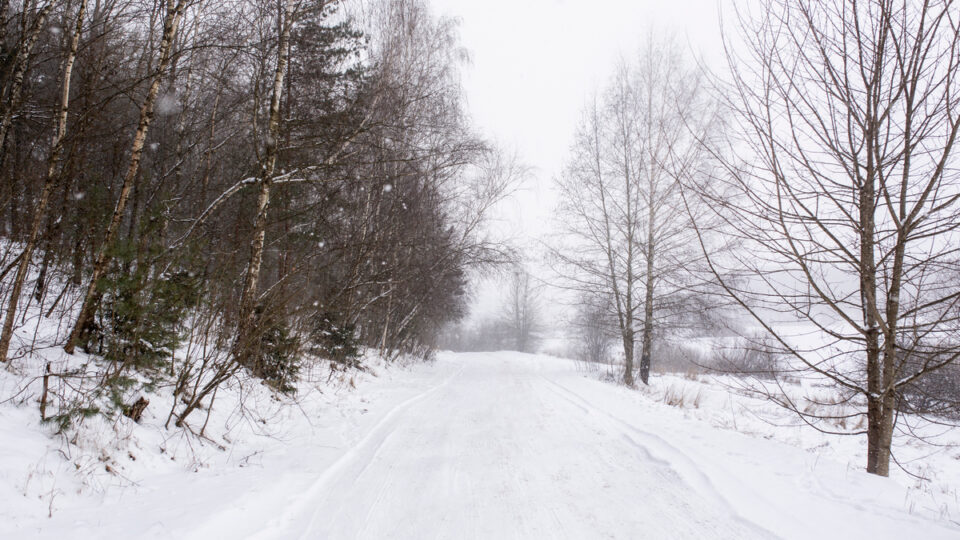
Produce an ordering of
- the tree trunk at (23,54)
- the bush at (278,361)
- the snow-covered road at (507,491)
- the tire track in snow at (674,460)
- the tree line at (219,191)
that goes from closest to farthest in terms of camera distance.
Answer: the snow-covered road at (507,491)
the tire track in snow at (674,460)
the tree trunk at (23,54)
the tree line at (219,191)
the bush at (278,361)

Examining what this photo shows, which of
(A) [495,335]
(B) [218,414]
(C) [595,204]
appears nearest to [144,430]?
(B) [218,414]

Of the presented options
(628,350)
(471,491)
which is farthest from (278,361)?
(628,350)

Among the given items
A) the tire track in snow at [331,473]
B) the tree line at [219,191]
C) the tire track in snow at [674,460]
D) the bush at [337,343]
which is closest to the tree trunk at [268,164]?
the tree line at [219,191]

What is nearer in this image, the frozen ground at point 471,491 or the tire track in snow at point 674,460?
the frozen ground at point 471,491

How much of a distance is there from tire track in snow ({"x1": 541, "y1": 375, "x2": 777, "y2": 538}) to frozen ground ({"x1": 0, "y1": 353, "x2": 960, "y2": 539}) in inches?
0.7

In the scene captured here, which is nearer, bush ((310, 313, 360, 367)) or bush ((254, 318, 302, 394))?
bush ((254, 318, 302, 394))

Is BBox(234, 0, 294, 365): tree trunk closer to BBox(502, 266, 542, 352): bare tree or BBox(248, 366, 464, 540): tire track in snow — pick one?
BBox(248, 366, 464, 540): tire track in snow

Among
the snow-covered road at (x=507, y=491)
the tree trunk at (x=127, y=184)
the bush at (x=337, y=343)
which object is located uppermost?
the tree trunk at (x=127, y=184)

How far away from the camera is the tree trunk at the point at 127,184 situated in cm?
394

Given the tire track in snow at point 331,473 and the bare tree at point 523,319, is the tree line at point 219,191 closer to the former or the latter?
the tire track in snow at point 331,473

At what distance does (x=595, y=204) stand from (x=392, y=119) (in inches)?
249

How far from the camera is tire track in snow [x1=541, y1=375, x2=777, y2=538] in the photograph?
2973mm

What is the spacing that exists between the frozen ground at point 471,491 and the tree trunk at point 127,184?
1.31 m

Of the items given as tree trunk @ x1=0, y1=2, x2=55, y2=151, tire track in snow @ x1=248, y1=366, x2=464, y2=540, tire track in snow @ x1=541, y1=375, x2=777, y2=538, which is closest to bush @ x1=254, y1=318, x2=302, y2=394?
tire track in snow @ x1=248, y1=366, x2=464, y2=540
